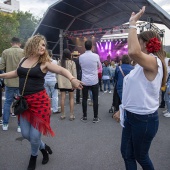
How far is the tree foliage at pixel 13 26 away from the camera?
27931mm

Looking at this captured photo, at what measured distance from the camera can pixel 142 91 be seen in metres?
1.94

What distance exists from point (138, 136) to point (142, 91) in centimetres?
44

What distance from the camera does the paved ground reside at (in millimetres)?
3107

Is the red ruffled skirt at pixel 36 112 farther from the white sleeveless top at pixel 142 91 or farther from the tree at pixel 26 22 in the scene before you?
the tree at pixel 26 22

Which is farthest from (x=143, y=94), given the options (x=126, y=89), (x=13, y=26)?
(x=13, y=26)

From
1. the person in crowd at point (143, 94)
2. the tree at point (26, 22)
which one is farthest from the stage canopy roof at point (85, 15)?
the tree at point (26, 22)

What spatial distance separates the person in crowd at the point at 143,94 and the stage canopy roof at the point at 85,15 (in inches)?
545

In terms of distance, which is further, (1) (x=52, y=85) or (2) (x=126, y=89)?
(1) (x=52, y=85)

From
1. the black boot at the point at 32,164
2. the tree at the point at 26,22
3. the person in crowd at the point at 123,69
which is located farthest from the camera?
the tree at the point at 26,22

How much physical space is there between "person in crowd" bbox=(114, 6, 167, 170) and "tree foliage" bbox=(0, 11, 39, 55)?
2710 centimetres

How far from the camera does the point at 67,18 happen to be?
723 inches

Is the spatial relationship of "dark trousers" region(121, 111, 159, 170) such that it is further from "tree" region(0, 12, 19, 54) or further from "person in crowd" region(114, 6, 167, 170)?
"tree" region(0, 12, 19, 54)

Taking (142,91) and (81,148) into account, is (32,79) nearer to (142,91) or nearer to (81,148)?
(142,91)

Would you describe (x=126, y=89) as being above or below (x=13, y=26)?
below
